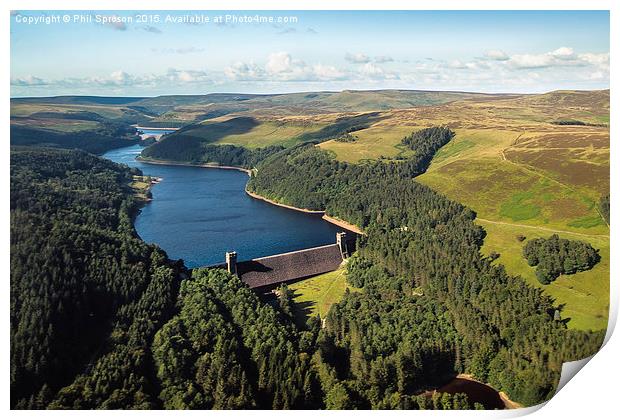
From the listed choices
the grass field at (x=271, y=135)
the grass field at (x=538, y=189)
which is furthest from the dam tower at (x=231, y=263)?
the grass field at (x=271, y=135)

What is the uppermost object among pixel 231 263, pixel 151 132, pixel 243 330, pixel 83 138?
pixel 83 138

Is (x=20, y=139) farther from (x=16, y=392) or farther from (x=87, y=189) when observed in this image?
(x=16, y=392)

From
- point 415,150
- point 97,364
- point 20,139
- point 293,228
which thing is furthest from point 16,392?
point 415,150

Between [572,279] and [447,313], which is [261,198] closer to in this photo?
[447,313]

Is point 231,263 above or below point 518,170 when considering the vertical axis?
below

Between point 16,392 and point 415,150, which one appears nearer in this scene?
point 16,392

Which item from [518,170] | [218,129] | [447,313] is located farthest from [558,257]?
[218,129]

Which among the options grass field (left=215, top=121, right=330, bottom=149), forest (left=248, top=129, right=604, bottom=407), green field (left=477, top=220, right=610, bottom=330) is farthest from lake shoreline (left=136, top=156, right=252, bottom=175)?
green field (left=477, top=220, right=610, bottom=330)
